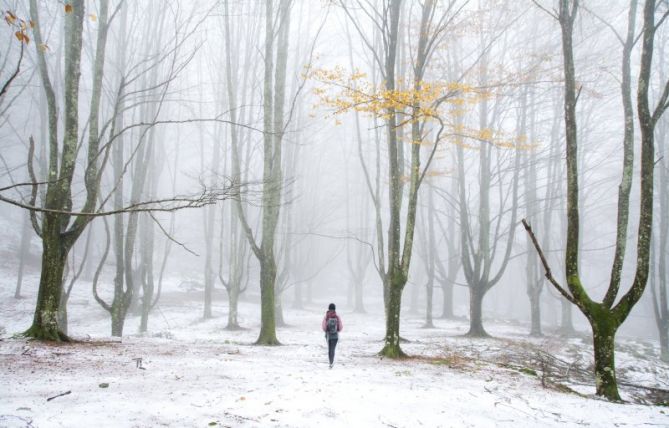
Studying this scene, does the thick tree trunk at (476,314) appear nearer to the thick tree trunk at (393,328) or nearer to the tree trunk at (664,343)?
the tree trunk at (664,343)

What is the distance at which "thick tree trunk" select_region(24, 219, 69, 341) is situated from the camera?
6812 millimetres

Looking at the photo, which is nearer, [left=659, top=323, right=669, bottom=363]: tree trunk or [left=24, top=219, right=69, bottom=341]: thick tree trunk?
[left=24, top=219, right=69, bottom=341]: thick tree trunk

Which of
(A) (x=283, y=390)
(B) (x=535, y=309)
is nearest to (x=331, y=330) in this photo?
(A) (x=283, y=390)

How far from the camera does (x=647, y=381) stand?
840 centimetres

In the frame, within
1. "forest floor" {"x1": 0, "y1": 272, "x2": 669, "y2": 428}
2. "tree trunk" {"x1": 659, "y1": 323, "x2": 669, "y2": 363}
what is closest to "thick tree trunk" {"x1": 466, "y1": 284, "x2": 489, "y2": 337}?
"forest floor" {"x1": 0, "y1": 272, "x2": 669, "y2": 428}

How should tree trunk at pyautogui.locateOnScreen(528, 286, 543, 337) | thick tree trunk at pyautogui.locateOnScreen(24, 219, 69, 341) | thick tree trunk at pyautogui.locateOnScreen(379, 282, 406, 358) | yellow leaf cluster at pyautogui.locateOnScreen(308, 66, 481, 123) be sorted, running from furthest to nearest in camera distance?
tree trunk at pyautogui.locateOnScreen(528, 286, 543, 337)
thick tree trunk at pyautogui.locateOnScreen(379, 282, 406, 358)
yellow leaf cluster at pyautogui.locateOnScreen(308, 66, 481, 123)
thick tree trunk at pyautogui.locateOnScreen(24, 219, 69, 341)

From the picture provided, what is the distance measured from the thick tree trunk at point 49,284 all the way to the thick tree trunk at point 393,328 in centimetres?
614

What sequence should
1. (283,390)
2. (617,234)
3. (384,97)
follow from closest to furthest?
(283,390)
(617,234)
(384,97)

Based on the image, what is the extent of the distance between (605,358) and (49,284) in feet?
30.1

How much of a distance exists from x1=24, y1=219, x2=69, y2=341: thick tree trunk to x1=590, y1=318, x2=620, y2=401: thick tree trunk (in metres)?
8.95

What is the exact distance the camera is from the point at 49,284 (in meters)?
6.83

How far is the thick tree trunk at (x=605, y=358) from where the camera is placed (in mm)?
5945

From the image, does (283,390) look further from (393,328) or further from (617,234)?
(617,234)

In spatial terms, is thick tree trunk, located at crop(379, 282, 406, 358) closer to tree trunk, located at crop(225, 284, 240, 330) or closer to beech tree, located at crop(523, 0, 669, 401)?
beech tree, located at crop(523, 0, 669, 401)
